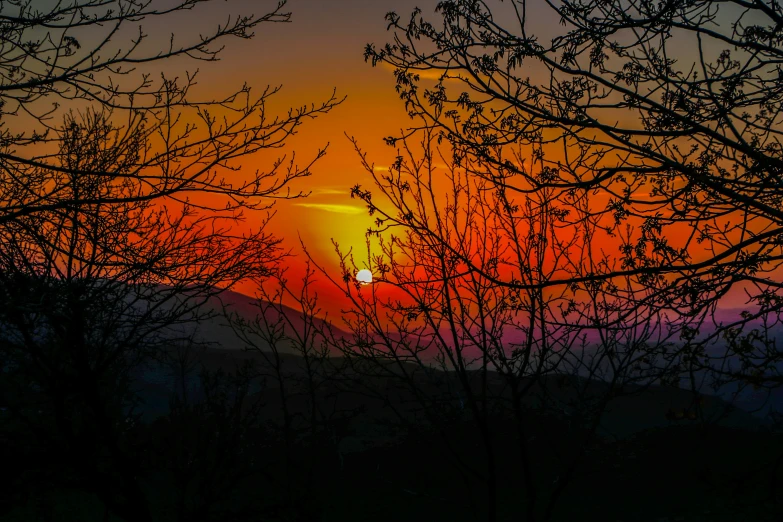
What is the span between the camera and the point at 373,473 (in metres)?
19.0

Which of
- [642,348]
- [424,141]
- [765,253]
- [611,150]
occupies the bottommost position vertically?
[642,348]

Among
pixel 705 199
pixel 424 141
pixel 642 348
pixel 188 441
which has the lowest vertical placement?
pixel 188 441

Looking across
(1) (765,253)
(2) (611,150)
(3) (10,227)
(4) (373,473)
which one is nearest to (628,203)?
(2) (611,150)

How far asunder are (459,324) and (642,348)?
7.04 ft

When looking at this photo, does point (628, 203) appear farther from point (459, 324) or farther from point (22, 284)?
point (22, 284)

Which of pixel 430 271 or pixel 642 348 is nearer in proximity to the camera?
pixel 642 348

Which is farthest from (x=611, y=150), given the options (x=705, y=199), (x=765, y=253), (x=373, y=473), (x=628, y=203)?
(x=373, y=473)

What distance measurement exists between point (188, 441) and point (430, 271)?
4421 millimetres

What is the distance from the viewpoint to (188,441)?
911 centimetres

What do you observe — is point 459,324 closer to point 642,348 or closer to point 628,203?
point 642,348

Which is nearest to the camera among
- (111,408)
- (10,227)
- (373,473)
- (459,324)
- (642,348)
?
(10,227)

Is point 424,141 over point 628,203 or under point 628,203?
over

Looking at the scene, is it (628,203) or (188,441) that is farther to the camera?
(188,441)

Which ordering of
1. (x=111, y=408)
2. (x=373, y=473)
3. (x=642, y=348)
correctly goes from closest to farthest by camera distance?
(x=642, y=348) < (x=111, y=408) < (x=373, y=473)
